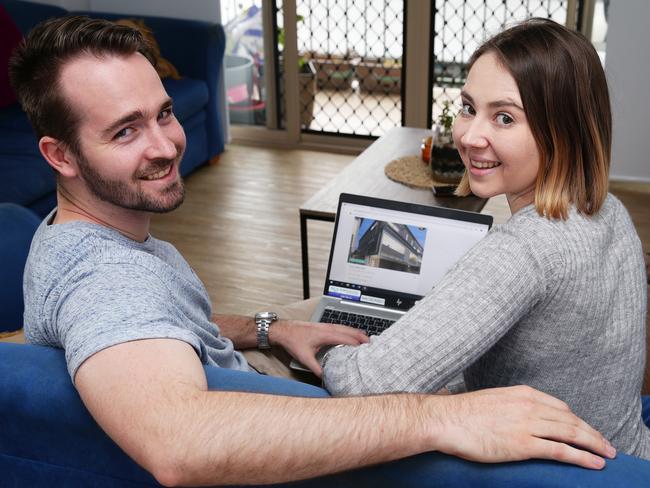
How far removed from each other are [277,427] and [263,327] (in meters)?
0.73

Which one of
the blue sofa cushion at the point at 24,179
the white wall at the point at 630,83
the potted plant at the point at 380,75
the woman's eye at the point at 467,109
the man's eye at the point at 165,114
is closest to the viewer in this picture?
the woman's eye at the point at 467,109

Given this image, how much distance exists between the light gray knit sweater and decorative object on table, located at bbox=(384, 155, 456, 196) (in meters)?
1.71

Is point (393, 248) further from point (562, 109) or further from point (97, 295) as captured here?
point (97, 295)

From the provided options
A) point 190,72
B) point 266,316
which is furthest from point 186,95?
point 266,316

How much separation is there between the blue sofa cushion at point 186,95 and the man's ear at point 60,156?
9.98ft

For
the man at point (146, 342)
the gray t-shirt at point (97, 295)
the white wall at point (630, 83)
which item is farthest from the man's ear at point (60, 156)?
the white wall at point (630, 83)

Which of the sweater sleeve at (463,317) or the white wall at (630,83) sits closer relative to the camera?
the sweater sleeve at (463,317)

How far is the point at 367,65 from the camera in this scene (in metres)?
5.00

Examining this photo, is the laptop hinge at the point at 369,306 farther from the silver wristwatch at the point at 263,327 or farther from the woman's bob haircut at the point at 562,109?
the woman's bob haircut at the point at 562,109

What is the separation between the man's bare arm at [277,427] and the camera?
0.92 meters

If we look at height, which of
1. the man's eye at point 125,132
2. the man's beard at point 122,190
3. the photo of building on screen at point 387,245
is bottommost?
the photo of building on screen at point 387,245

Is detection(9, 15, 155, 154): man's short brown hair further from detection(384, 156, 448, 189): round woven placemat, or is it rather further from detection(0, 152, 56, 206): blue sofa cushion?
detection(0, 152, 56, 206): blue sofa cushion

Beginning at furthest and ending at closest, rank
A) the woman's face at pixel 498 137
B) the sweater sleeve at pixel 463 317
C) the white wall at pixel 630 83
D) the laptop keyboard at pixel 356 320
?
the white wall at pixel 630 83 < the laptop keyboard at pixel 356 320 < the woman's face at pixel 498 137 < the sweater sleeve at pixel 463 317

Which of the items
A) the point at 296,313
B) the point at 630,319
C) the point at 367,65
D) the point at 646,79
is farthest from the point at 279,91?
the point at 630,319
